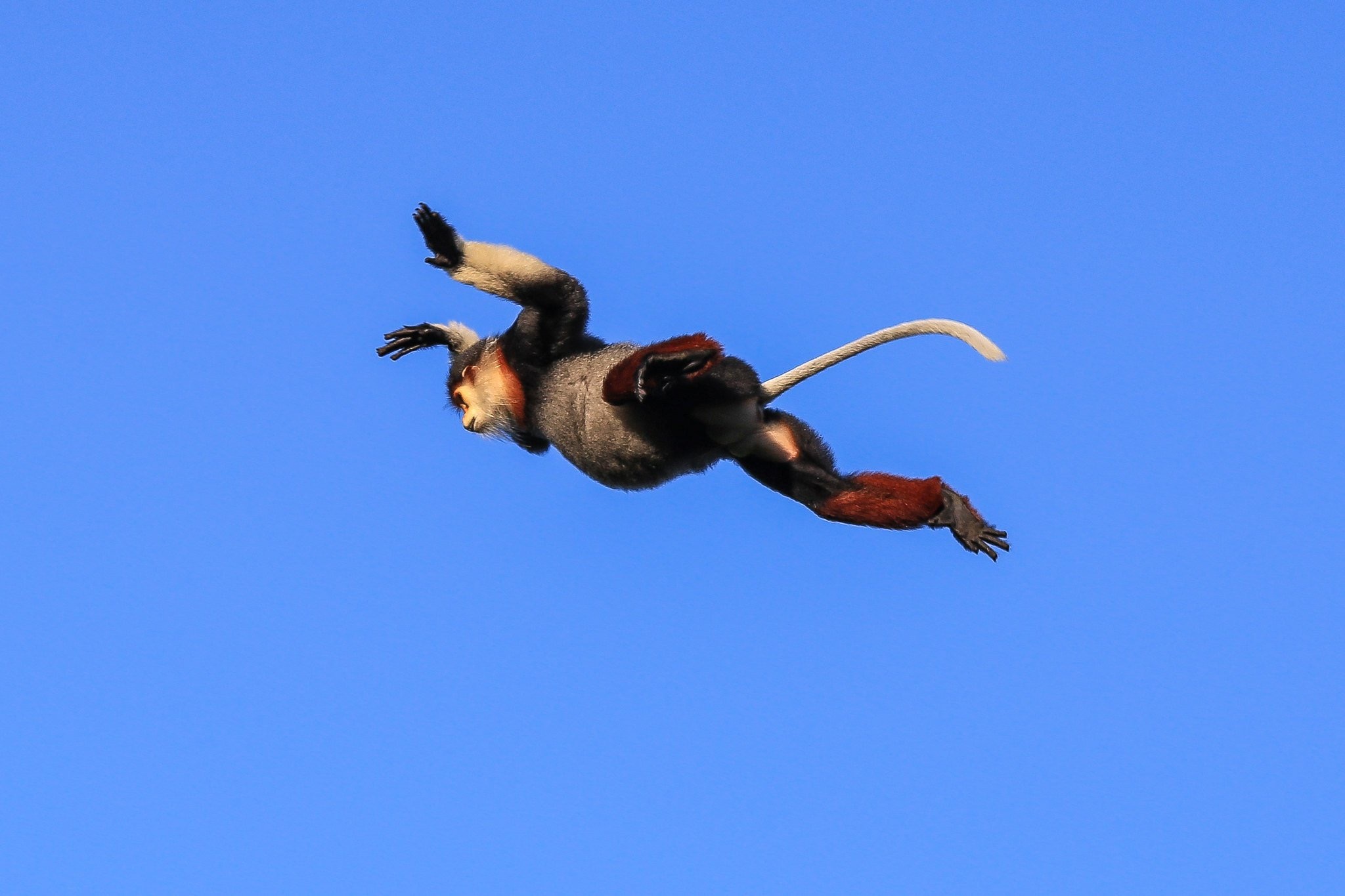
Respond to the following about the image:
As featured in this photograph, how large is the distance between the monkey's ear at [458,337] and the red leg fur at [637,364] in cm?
236

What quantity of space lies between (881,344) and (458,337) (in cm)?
398

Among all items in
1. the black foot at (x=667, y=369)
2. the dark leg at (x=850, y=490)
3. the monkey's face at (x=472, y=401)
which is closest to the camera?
the black foot at (x=667, y=369)

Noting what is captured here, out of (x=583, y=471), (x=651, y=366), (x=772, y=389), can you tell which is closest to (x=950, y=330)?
(x=772, y=389)

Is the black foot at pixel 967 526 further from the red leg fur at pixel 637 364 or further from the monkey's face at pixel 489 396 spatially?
the monkey's face at pixel 489 396

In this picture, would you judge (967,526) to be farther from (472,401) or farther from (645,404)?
(472,401)

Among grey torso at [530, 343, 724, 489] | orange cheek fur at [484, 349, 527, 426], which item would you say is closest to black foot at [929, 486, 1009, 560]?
grey torso at [530, 343, 724, 489]

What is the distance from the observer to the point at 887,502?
12180 millimetres

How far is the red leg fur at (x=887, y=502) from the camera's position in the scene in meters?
12.0

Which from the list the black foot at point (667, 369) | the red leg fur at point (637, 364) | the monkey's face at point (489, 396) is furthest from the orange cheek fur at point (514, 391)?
the black foot at point (667, 369)

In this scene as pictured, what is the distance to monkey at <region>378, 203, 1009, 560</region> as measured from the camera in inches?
448

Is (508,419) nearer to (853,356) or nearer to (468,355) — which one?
(468,355)

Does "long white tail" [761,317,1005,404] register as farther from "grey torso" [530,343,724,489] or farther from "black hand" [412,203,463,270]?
"black hand" [412,203,463,270]

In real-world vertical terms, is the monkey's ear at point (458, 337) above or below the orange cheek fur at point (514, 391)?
above

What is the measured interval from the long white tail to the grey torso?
75 cm
